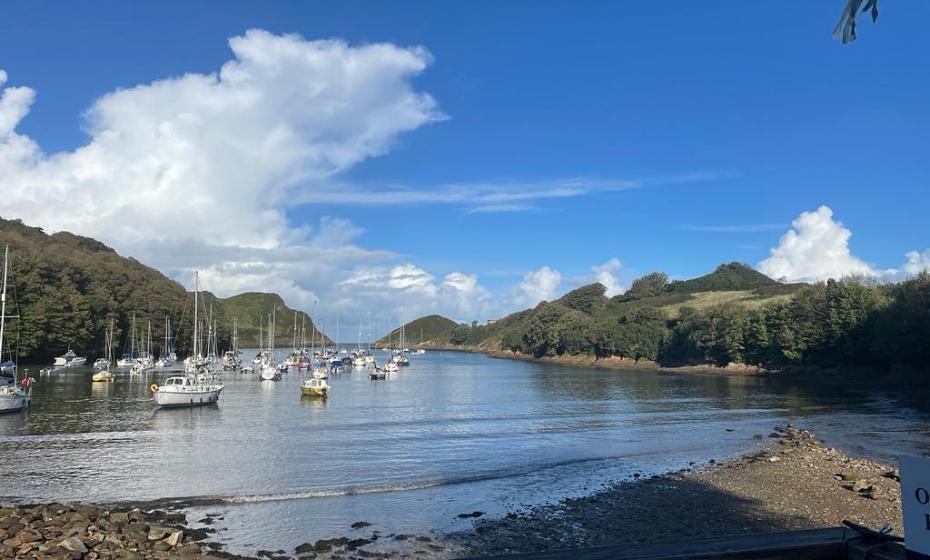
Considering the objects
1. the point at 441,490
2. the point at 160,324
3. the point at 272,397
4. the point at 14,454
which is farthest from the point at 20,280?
the point at 441,490

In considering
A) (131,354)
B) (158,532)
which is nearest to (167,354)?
(131,354)

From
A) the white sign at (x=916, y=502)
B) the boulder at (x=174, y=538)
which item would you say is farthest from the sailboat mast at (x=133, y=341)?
the white sign at (x=916, y=502)

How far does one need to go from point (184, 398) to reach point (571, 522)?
47.3m

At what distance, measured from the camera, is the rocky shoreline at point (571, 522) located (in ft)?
54.2

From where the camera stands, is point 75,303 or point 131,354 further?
point 131,354

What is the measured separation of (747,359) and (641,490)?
348 feet

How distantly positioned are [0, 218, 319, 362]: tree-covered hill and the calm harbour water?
57.1 meters

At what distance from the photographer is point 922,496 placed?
13.2 feet

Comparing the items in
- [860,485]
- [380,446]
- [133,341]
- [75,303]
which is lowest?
[380,446]

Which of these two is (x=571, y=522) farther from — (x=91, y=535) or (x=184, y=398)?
(x=184, y=398)

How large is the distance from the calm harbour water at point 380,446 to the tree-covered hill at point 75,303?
5714 centimetres

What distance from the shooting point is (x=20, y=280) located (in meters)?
120

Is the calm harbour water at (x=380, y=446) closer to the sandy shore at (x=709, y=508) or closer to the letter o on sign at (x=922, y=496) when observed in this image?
the sandy shore at (x=709, y=508)

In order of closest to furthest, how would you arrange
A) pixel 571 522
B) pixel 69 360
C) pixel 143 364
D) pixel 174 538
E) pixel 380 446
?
pixel 174 538 < pixel 571 522 < pixel 380 446 < pixel 143 364 < pixel 69 360
